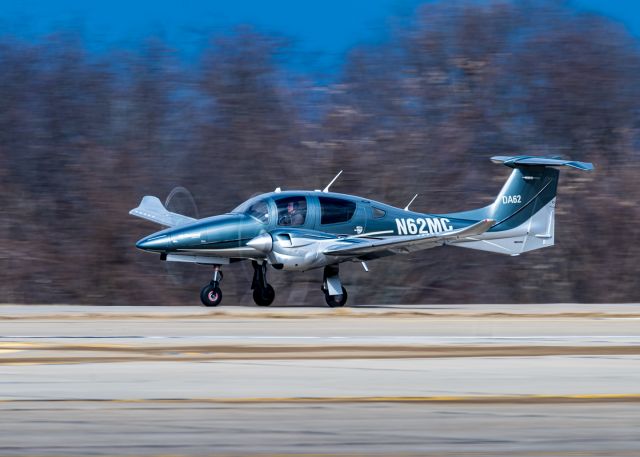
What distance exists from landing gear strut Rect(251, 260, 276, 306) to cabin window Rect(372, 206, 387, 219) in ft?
8.07

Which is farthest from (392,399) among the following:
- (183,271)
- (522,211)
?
(183,271)

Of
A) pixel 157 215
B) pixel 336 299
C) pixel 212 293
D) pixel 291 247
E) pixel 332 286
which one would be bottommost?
pixel 336 299

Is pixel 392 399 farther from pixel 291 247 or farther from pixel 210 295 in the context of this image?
pixel 210 295

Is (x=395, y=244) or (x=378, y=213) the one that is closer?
(x=395, y=244)

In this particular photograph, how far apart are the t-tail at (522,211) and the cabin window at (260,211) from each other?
4924 millimetres

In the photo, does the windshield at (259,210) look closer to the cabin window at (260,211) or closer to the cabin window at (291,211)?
the cabin window at (260,211)

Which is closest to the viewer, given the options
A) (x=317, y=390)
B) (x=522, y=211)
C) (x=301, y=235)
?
(x=317, y=390)

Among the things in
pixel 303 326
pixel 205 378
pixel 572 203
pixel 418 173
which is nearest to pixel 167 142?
pixel 418 173

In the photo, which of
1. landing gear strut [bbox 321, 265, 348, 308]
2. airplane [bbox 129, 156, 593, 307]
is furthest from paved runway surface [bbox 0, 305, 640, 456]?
landing gear strut [bbox 321, 265, 348, 308]

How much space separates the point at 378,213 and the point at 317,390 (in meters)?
14.5

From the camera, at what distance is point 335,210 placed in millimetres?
23125

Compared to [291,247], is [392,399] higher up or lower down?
→ lower down

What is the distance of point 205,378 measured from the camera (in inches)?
388

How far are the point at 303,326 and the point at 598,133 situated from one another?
78.3 ft
